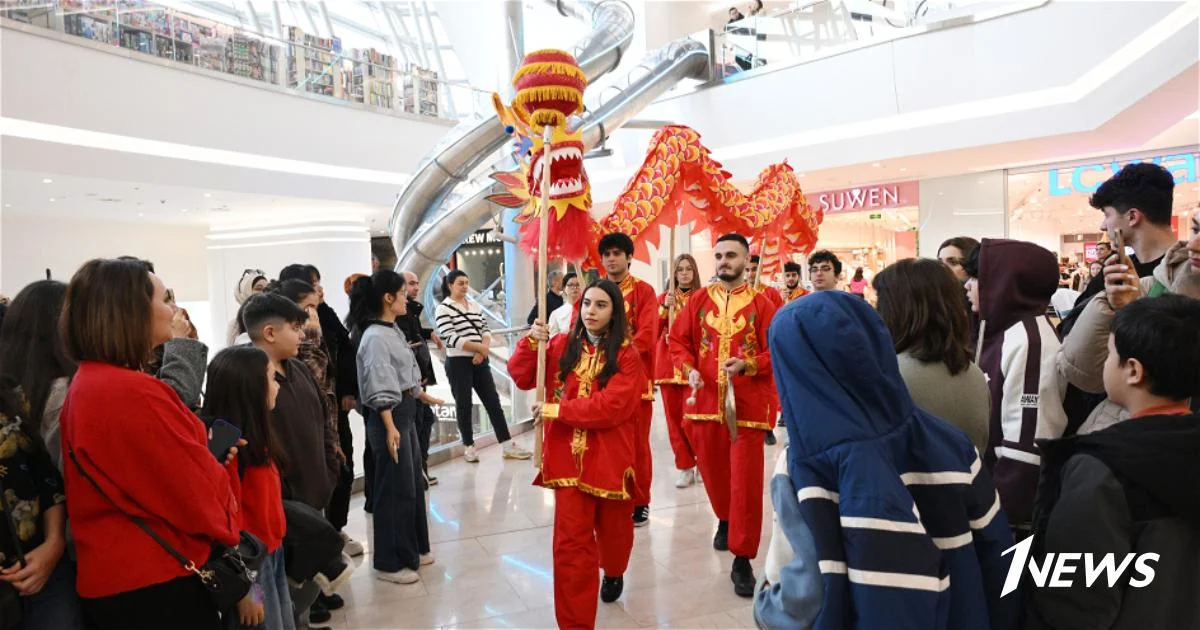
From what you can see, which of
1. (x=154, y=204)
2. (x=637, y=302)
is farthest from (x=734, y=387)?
(x=154, y=204)

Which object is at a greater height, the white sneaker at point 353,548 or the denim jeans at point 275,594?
the denim jeans at point 275,594

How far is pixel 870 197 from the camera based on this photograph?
1282 centimetres

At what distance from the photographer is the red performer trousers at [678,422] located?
191 inches

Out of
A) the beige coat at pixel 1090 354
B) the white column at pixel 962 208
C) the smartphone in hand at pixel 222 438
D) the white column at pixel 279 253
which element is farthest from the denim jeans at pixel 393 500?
the white column at pixel 279 253

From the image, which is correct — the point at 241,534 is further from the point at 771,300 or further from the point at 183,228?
the point at 183,228

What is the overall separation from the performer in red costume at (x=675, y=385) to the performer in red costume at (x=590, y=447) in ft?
4.63

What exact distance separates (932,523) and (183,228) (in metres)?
15.8

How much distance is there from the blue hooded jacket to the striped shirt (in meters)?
4.74

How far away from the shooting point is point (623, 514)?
120 inches

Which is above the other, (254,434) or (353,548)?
(254,434)

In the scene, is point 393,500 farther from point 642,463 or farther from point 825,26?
point 825,26

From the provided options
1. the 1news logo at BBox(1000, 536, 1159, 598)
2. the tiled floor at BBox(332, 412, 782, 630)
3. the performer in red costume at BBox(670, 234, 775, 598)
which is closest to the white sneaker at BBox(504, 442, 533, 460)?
the tiled floor at BBox(332, 412, 782, 630)

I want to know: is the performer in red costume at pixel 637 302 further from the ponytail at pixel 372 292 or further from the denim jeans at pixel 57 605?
A: the denim jeans at pixel 57 605

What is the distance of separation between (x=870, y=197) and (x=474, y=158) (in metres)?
7.07
